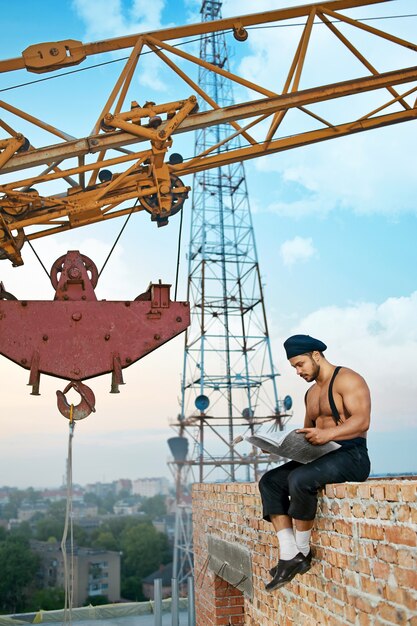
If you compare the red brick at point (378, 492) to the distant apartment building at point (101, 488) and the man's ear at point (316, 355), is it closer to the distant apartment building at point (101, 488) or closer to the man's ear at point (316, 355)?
the man's ear at point (316, 355)

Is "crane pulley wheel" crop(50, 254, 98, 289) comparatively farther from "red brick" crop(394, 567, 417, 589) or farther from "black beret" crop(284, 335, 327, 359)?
"red brick" crop(394, 567, 417, 589)

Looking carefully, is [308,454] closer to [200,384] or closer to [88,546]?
[200,384]

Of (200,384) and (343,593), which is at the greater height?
(200,384)

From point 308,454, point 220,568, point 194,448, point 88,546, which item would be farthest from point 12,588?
point 308,454

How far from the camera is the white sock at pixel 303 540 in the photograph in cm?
355

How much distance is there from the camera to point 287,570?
3.54m

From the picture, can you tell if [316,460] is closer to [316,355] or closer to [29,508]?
[316,355]

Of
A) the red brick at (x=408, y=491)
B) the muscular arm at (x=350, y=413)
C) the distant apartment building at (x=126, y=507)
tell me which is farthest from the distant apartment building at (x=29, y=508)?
the red brick at (x=408, y=491)

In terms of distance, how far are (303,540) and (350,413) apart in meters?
0.75

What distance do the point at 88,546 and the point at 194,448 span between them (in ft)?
161

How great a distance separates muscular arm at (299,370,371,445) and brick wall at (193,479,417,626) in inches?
10.4

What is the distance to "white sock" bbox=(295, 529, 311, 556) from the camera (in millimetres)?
3547

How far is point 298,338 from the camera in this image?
3645mm

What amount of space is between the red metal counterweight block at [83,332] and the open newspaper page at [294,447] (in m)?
0.87
